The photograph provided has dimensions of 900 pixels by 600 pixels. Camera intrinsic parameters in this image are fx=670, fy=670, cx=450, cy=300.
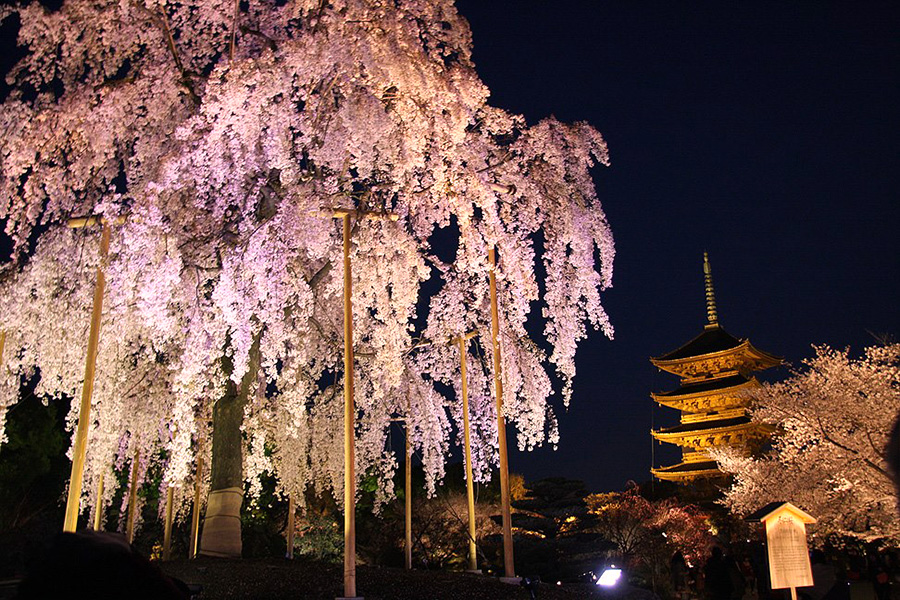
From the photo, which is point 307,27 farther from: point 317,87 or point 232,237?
point 232,237

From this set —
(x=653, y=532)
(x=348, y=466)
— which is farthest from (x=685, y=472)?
(x=348, y=466)

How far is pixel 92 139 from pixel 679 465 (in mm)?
30821

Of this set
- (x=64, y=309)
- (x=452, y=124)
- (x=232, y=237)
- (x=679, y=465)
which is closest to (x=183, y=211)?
(x=232, y=237)

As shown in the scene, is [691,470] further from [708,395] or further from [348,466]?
[348,466]

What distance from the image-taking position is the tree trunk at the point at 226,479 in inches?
456

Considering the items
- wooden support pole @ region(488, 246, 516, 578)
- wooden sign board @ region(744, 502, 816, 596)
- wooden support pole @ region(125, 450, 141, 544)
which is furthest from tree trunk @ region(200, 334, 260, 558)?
wooden sign board @ region(744, 502, 816, 596)

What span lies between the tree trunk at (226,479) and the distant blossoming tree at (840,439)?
13.0 metres

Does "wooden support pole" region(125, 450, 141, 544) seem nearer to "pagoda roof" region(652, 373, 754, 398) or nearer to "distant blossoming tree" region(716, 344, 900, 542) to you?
"distant blossoming tree" region(716, 344, 900, 542)

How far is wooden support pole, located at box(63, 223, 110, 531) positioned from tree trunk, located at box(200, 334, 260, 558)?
2.92 m

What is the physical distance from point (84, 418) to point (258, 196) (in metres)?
4.48

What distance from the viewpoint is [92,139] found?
9.88 metres

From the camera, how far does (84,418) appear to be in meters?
8.76

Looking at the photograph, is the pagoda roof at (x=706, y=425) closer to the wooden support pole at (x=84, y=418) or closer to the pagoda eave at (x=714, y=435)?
the pagoda eave at (x=714, y=435)

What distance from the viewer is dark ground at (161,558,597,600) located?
916 centimetres
